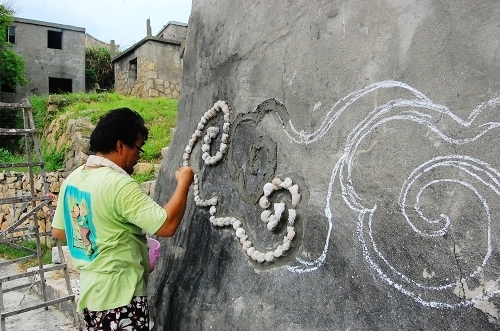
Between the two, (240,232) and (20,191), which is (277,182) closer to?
(240,232)

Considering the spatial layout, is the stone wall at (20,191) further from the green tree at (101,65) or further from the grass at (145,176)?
the green tree at (101,65)

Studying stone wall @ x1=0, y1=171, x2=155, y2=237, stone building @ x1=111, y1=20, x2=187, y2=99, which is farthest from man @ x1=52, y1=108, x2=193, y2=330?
stone building @ x1=111, y1=20, x2=187, y2=99

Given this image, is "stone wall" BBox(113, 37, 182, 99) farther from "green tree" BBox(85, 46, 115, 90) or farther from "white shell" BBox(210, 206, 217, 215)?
"white shell" BBox(210, 206, 217, 215)

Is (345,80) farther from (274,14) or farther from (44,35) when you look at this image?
(44,35)

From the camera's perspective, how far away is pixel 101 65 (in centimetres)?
2388

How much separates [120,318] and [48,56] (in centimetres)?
2186

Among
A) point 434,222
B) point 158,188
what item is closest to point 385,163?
point 434,222

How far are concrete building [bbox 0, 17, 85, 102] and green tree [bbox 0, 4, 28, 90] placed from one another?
2297 mm

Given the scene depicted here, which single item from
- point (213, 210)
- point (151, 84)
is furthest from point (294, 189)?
point (151, 84)

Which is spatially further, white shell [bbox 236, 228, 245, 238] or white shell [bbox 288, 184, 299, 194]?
white shell [bbox 236, 228, 245, 238]

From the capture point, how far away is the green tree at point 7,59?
1700cm

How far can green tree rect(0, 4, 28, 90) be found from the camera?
669 inches

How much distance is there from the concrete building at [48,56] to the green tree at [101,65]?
153 cm

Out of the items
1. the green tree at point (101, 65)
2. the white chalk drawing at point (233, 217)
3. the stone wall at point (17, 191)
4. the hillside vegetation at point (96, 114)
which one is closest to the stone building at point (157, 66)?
the hillside vegetation at point (96, 114)
